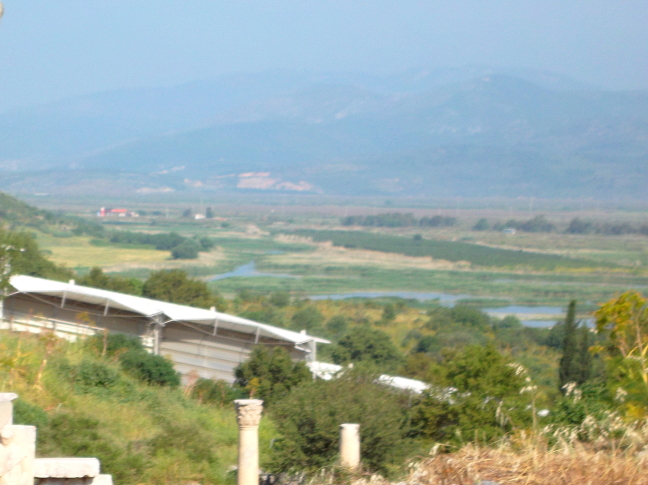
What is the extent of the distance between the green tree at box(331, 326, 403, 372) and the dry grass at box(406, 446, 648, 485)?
29195mm

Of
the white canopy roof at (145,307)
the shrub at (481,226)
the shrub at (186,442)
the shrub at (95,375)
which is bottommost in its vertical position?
the shrub at (186,442)

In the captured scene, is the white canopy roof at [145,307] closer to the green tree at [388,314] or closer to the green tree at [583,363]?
the green tree at [583,363]

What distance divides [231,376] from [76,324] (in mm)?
4986

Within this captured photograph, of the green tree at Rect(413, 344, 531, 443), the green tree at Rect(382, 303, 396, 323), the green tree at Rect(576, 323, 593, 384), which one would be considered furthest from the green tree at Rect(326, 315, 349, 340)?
the green tree at Rect(413, 344, 531, 443)

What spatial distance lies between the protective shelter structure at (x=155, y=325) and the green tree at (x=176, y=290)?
1537 centimetres

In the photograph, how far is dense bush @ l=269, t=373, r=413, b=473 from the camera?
13656 mm

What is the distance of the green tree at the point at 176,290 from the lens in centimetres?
4200

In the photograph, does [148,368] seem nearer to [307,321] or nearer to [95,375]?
[95,375]

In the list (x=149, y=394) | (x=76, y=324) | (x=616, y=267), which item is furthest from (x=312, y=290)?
(x=149, y=394)

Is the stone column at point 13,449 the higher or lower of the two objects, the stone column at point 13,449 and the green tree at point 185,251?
the lower

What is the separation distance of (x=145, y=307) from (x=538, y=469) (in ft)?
63.2

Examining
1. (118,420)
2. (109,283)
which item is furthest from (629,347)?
(109,283)

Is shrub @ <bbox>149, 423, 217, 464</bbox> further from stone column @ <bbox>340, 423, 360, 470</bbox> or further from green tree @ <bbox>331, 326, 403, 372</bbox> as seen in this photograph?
green tree @ <bbox>331, 326, 403, 372</bbox>

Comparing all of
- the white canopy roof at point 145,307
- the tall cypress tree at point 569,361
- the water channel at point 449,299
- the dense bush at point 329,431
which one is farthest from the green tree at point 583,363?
the water channel at point 449,299
